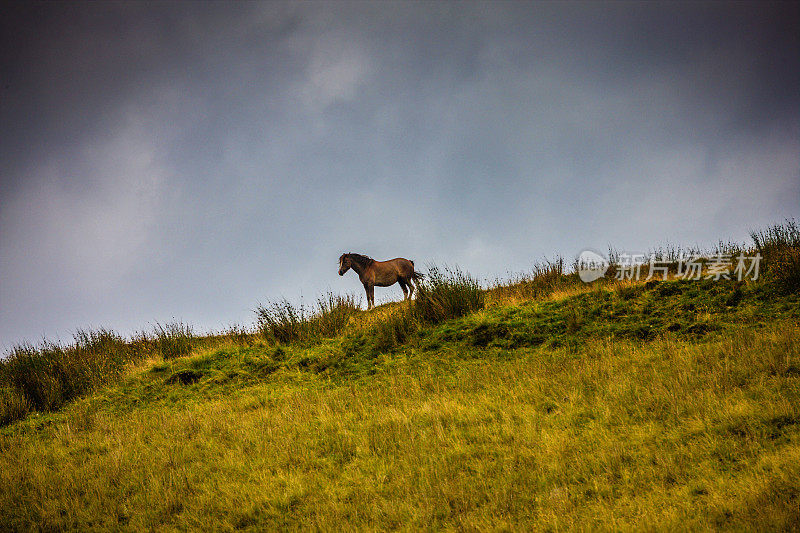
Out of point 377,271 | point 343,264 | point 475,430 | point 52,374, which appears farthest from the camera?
point 377,271

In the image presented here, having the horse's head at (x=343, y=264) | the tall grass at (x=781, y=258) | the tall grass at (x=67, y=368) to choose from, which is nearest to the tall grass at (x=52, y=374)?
the tall grass at (x=67, y=368)

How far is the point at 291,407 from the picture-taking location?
24.5 feet

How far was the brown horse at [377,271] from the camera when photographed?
18688 millimetres

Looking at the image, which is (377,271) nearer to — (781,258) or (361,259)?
(361,259)

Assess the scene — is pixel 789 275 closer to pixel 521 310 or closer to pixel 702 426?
pixel 521 310

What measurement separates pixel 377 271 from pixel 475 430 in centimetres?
1419

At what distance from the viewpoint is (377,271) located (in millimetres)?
19422

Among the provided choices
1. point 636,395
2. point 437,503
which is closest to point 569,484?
point 437,503

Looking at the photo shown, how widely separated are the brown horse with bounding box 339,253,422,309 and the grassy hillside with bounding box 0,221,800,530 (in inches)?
318

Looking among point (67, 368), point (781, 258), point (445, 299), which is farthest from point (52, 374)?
point (781, 258)

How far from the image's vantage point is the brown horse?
18.7 m

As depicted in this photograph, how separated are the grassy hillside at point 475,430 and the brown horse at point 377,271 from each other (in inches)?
318

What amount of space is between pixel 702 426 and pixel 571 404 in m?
1.37

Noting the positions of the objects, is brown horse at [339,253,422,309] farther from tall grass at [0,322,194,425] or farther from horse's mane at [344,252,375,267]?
tall grass at [0,322,194,425]
